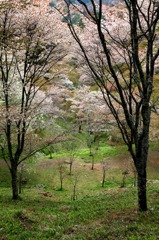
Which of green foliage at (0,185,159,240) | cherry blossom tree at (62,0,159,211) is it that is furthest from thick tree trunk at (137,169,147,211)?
green foliage at (0,185,159,240)

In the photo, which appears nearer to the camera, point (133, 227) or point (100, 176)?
point (133, 227)

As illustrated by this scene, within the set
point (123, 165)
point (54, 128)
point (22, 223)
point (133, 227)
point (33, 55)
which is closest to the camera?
point (133, 227)

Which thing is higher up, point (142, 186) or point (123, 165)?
point (142, 186)

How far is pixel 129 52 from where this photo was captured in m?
11.4

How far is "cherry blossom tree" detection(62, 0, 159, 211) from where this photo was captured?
7.90 meters

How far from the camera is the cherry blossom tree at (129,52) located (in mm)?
7898

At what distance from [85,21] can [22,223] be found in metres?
11.4

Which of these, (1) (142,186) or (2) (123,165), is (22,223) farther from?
(2) (123,165)

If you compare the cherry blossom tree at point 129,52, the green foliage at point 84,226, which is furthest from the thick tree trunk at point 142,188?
the green foliage at point 84,226

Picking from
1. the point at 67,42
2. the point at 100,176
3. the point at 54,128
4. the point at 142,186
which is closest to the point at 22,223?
the point at 142,186

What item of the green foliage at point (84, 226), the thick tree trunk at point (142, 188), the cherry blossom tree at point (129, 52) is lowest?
the green foliage at point (84, 226)

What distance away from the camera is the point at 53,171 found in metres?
29.0

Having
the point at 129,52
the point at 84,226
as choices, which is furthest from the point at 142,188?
the point at 129,52

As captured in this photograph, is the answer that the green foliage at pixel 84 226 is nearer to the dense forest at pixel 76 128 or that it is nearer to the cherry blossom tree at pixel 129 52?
the dense forest at pixel 76 128
